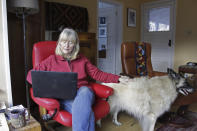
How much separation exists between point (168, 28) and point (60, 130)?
369 centimetres

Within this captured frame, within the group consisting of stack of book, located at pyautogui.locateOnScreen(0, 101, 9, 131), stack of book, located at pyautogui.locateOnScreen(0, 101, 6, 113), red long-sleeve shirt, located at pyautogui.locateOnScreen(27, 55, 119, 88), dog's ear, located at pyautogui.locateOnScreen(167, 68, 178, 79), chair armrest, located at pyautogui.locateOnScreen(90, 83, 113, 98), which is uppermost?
red long-sleeve shirt, located at pyautogui.locateOnScreen(27, 55, 119, 88)

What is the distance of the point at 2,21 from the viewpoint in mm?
1485

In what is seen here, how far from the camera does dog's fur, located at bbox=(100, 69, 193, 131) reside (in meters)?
1.77

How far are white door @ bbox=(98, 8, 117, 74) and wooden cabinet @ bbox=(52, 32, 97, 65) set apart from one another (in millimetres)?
1586

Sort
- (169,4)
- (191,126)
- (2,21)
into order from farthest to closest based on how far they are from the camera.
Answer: (169,4) → (191,126) → (2,21)

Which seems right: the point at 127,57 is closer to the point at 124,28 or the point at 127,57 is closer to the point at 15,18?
the point at 15,18

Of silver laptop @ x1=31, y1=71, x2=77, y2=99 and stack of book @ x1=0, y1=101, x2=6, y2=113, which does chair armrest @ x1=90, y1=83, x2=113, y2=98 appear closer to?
silver laptop @ x1=31, y1=71, x2=77, y2=99

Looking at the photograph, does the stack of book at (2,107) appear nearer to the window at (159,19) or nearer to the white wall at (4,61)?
the white wall at (4,61)

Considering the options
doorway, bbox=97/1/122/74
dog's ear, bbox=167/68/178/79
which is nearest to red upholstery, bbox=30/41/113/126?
dog's ear, bbox=167/68/178/79

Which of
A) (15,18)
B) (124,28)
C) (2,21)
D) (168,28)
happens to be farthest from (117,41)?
(2,21)

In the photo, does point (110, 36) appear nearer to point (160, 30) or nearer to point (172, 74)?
point (160, 30)

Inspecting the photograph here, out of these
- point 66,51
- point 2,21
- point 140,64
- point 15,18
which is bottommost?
point 140,64

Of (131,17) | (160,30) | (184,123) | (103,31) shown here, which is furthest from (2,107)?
(160,30)

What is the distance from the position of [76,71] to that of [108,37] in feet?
10.5
